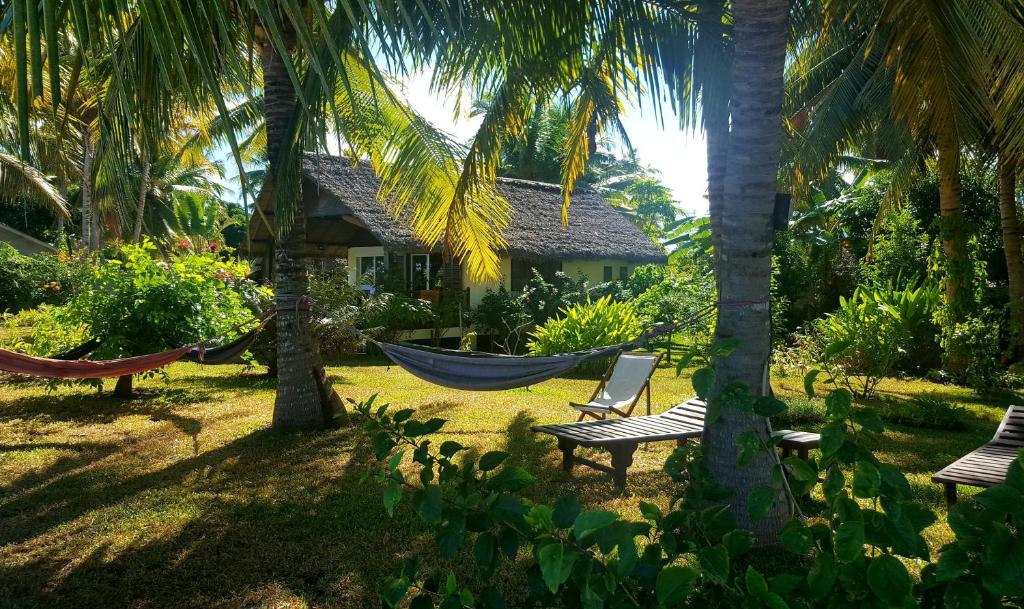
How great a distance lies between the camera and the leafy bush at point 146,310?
7.21 m

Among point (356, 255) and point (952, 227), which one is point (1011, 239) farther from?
point (356, 255)

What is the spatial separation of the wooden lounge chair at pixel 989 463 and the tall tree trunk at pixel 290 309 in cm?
451

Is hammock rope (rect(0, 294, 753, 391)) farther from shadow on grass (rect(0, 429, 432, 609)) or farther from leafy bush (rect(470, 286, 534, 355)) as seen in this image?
leafy bush (rect(470, 286, 534, 355))

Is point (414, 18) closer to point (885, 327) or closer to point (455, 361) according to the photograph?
point (455, 361)

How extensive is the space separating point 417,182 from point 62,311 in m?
4.00

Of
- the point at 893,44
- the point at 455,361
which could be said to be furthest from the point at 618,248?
the point at 455,361

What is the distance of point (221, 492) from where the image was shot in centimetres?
466

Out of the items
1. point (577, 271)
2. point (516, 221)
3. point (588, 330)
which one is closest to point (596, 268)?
point (577, 271)

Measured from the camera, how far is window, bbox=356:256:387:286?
13.5 meters

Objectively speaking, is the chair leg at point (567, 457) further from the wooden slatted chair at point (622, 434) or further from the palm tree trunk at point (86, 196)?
the palm tree trunk at point (86, 196)

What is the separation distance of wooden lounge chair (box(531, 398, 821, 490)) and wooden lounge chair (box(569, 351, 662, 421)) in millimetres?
760

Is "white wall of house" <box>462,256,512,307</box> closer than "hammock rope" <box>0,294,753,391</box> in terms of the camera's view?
No

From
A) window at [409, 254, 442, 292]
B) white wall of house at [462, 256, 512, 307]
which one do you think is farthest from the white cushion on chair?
window at [409, 254, 442, 292]

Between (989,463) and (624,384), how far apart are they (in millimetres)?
3124
